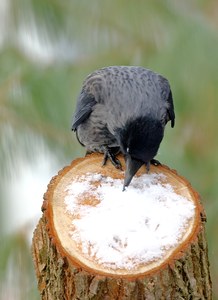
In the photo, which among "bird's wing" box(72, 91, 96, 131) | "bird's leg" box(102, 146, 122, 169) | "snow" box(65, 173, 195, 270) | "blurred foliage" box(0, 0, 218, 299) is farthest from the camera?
"blurred foliage" box(0, 0, 218, 299)

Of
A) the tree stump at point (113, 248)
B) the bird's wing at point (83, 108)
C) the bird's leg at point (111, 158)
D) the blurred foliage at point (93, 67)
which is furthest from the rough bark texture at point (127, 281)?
the blurred foliage at point (93, 67)

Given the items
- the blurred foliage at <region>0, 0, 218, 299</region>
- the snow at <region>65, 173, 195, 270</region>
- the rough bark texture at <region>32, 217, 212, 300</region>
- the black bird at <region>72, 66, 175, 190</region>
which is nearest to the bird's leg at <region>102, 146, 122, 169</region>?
the black bird at <region>72, 66, 175, 190</region>

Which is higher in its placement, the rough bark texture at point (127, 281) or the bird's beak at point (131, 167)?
the bird's beak at point (131, 167)

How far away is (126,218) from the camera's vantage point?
2.65 meters

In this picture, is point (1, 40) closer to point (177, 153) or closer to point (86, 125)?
point (177, 153)

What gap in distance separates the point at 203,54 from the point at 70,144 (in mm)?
843

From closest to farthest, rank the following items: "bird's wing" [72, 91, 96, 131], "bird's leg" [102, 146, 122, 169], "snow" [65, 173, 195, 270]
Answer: "snow" [65, 173, 195, 270] → "bird's leg" [102, 146, 122, 169] → "bird's wing" [72, 91, 96, 131]

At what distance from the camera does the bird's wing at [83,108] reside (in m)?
3.37

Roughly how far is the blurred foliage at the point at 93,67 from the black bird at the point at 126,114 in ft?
2.85

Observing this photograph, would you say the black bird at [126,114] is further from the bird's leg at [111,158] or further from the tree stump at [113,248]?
the tree stump at [113,248]

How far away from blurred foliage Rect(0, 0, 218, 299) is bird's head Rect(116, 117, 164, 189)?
139 cm

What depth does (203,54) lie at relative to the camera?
4.45 m

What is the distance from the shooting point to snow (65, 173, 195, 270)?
249 cm

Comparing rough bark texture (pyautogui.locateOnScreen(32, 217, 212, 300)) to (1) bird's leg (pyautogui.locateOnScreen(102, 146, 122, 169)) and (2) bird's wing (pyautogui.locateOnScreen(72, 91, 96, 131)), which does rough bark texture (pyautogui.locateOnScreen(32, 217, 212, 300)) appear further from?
(2) bird's wing (pyautogui.locateOnScreen(72, 91, 96, 131))
